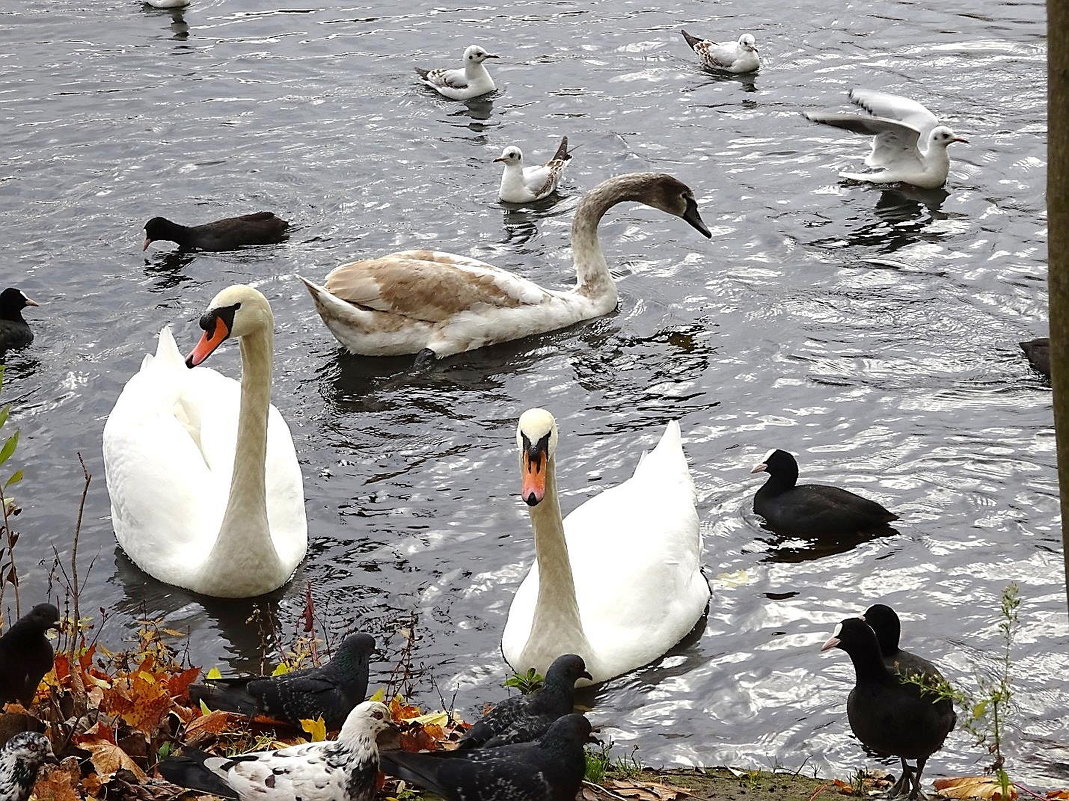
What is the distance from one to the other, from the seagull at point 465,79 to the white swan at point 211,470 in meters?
8.70

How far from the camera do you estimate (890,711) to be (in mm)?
5957

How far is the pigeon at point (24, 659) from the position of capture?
5441mm

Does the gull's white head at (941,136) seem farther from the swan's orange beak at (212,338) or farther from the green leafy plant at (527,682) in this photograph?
the green leafy plant at (527,682)

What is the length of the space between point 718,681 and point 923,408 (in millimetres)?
3648

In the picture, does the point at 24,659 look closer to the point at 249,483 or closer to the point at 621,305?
the point at 249,483

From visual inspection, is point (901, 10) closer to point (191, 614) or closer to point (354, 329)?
point (354, 329)

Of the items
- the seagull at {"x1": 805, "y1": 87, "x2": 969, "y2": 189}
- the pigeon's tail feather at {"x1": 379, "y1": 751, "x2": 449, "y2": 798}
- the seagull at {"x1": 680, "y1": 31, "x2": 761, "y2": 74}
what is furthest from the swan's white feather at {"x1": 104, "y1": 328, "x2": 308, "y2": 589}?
the seagull at {"x1": 680, "y1": 31, "x2": 761, "y2": 74}

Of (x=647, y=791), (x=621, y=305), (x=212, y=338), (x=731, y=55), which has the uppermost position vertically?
(x=212, y=338)

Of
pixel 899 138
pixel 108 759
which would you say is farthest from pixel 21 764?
pixel 899 138

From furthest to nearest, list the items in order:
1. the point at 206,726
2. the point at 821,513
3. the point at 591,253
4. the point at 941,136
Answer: the point at 941,136, the point at 591,253, the point at 821,513, the point at 206,726

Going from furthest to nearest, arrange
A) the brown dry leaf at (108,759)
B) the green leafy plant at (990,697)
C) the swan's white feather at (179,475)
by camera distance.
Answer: the swan's white feather at (179,475), the green leafy plant at (990,697), the brown dry leaf at (108,759)

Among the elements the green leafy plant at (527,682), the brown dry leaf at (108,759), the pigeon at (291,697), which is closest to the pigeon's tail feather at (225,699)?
the pigeon at (291,697)

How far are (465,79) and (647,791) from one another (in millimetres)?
12948

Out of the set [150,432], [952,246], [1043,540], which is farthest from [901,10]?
[150,432]
